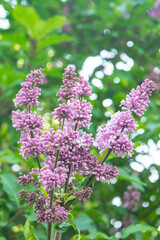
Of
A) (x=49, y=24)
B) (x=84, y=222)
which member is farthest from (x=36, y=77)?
(x=49, y=24)

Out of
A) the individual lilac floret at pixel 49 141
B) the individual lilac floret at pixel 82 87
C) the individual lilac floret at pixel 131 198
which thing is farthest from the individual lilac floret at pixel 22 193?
the individual lilac floret at pixel 131 198

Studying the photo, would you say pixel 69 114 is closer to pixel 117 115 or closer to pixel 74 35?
pixel 117 115

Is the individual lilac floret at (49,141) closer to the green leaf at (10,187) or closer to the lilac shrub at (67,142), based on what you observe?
the lilac shrub at (67,142)

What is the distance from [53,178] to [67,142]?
Answer: 14cm

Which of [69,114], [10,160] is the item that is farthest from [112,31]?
[69,114]

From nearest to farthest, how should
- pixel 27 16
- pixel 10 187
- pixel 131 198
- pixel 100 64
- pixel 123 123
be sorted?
pixel 123 123 → pixel 10 187 → pixel 131 198 → pixel 27 16 → pixel 100 64

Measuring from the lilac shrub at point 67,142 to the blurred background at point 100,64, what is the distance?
1.26 m

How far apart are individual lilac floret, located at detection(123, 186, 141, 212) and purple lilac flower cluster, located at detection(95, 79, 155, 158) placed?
1.97 metres

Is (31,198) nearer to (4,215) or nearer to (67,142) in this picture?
(67,142)

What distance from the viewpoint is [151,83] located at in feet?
4.04

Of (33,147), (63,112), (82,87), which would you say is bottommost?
(33,147)

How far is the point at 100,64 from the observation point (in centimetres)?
397

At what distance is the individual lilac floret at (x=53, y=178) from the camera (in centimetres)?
109

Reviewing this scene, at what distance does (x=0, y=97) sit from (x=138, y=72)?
169 cm
